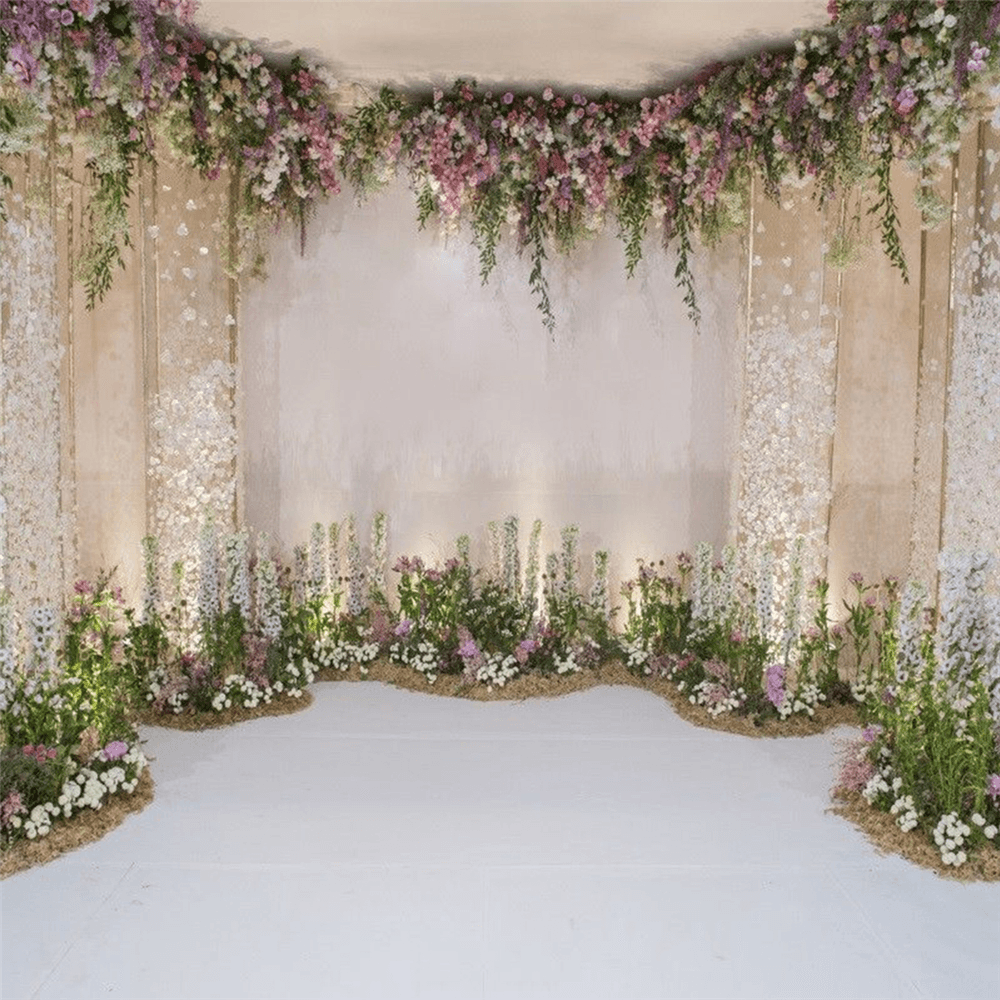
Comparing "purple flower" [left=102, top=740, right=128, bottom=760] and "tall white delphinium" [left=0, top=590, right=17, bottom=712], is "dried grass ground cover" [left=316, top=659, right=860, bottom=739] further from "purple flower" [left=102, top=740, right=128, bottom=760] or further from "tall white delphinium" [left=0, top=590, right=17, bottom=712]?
"tall white delphinium" [left=0, top=590, right=17, bottom=712]

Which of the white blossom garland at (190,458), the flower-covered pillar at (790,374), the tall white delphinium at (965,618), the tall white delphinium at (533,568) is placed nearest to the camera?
the tall white delphinium at (965,618)

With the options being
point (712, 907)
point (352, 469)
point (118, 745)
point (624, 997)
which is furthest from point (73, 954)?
point (352, 469)

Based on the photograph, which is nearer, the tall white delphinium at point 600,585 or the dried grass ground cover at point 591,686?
the dried grass ground cover at point 591,686

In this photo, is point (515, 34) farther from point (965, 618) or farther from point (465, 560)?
point (965, 618)

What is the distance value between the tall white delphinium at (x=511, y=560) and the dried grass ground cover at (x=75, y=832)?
2404 millimetres

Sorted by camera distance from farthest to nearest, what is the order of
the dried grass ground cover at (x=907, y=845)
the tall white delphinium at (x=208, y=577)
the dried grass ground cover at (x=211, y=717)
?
the tall white delphinium at (x=208, y=577), the dried grass ground cover at (x=211, y=717), the dried grass ground cover at (x=907, y=845)

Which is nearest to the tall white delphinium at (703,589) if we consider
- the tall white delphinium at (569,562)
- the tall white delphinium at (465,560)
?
the tall white delphinium at (569,562)

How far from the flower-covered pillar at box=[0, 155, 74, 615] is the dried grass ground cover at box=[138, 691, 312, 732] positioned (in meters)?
0.81

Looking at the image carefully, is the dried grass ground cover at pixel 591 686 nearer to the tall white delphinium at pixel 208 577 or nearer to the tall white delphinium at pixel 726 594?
the tall white delphinium at pixel 726 594

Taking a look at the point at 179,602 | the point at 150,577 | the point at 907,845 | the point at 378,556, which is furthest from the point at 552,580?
the point at 907,845

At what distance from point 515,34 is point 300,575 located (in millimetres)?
2894

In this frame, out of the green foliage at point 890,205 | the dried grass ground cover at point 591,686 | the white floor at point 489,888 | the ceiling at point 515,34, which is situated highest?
the ceiling at point 515,34

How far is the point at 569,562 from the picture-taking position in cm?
Result: 566

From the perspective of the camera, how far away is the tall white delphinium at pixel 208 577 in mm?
4996
